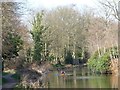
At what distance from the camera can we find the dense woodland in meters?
29.7

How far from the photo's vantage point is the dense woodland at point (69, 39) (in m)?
29.7

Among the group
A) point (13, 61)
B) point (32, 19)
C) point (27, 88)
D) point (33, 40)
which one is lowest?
point (27, 88)

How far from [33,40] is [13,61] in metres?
7.55

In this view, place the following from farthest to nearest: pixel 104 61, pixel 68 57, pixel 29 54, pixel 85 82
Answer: pixel 68 57, pixel 29 54, pixel 104 61, pixel 85 82

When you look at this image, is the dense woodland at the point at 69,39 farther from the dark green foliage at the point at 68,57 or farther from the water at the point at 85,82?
the water at the point at 85,82

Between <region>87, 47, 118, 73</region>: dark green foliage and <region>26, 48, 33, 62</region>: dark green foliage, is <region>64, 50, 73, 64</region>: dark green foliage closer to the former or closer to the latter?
<region>26, 48, 33, 62</region>: dark green foliage

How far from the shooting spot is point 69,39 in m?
42.5

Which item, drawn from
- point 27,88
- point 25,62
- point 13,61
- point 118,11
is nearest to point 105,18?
point 118,11

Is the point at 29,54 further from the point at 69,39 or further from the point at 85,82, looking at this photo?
the point at 85,82

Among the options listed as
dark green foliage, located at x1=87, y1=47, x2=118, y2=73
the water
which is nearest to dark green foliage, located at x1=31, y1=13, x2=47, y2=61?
dark green foliage, located at x1=87, y1=47, x2=118, y2=73

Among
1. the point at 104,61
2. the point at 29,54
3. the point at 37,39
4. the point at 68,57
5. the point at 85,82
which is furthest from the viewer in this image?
the point at 68,57

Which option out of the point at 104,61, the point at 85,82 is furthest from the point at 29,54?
the point at 85,82

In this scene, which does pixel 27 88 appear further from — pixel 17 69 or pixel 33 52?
pixel 33 52

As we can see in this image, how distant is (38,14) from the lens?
121ft
